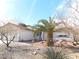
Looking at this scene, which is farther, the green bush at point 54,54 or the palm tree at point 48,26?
the palm tree at point 48,26

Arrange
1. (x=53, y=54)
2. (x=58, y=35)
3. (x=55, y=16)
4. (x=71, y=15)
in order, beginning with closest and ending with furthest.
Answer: (x=53, y=54), (x=71, y=15), (x=55, y=16), (x=58, y=35)

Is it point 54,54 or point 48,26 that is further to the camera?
point 48,26

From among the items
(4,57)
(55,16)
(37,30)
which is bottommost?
(4,57)

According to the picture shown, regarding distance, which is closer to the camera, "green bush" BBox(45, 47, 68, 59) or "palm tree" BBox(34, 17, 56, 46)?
"green bush" BBox(45, 47, 68, 59)

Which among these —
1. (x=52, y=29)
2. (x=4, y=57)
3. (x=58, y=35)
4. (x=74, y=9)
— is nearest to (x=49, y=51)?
(x=4, y=57)

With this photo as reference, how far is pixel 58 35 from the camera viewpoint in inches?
1780

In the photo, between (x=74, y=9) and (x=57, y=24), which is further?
(x=57, y=24)

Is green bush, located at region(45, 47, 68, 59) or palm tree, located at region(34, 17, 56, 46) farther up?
palm tree, located at region(34, 17, 56, 46)

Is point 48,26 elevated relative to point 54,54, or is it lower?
elevated

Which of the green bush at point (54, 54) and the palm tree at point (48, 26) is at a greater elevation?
the palm tree at point (48, 26)

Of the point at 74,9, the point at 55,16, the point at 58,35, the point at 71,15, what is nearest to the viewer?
the point at 74,9

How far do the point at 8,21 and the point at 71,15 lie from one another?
17.7 metres

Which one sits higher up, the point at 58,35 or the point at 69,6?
the point at 69,6

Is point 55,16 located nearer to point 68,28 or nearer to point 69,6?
point 68,28
